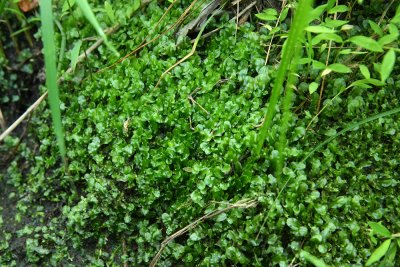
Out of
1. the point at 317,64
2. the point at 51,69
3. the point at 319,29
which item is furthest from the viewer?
the point at 317,64

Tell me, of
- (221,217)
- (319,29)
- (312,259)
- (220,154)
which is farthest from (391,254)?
(319,29)

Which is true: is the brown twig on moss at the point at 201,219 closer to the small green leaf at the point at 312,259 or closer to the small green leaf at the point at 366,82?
the small green leaf at the point at 312,259

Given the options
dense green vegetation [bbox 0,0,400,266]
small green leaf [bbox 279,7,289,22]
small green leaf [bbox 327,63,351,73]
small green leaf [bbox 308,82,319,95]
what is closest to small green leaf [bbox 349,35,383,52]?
dense green vegetation [bbox 0,0,400,266]

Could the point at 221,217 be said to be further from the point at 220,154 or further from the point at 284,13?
the point at 284,13

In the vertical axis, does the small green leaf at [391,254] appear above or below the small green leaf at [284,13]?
below

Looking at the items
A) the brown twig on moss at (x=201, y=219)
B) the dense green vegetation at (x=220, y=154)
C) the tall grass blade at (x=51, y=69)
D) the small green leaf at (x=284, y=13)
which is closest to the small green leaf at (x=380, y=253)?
the dense green vegetation at (x=220, y=154)

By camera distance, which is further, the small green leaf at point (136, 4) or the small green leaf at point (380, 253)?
the small green leaf at point (136, 4)

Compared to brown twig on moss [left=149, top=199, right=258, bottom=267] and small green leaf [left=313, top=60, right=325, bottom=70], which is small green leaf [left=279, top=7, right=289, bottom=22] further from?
brown twig on moss [left=149, top=199, right=258, bottom=267]
